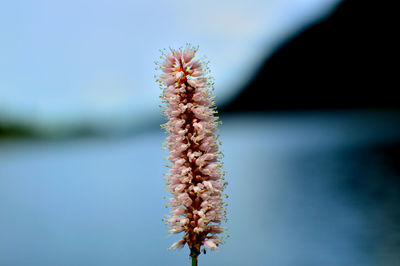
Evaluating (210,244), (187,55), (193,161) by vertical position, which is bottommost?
(210,244)

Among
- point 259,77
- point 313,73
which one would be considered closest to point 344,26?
point 313,73

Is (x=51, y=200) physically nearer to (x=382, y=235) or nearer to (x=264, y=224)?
(x=264, y=224)

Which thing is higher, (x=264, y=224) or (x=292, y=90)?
(x=292, y=90)

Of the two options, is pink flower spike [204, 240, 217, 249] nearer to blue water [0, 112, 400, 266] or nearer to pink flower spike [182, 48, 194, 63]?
pink flower spike [182, 48, 194, 63]

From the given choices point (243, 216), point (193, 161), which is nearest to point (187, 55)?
point (193, 161)

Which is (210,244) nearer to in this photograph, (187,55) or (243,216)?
(187,55)

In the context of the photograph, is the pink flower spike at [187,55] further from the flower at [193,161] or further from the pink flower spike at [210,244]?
the pink flower spike at [210,244]

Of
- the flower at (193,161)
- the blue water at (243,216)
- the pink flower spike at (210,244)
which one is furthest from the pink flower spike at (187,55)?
the blue water at (243,216)
